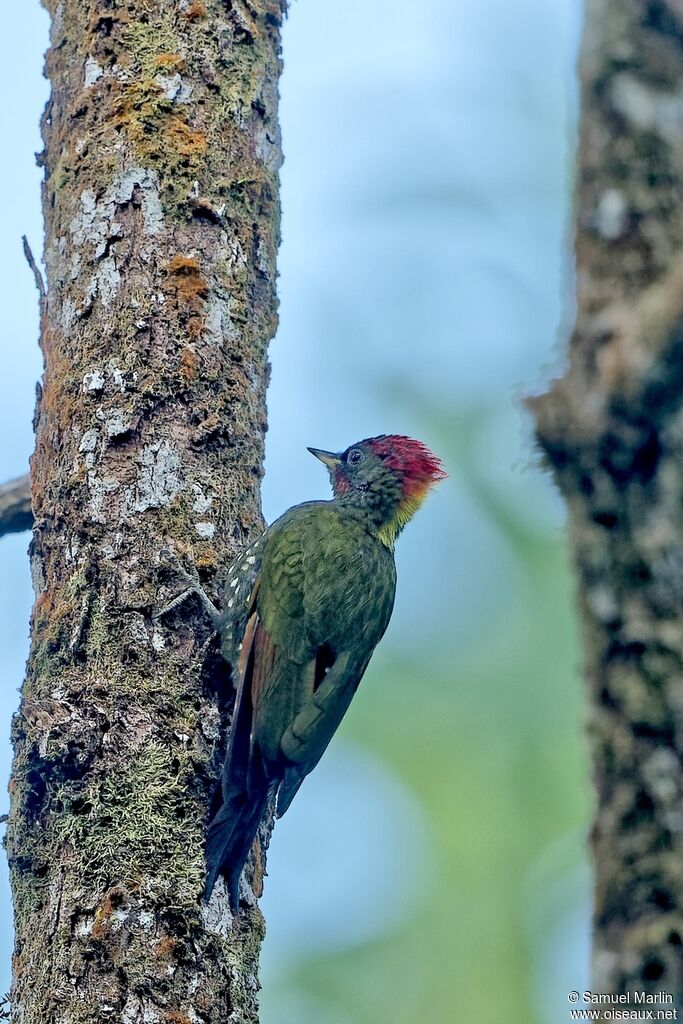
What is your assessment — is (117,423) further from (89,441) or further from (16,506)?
(16,506)

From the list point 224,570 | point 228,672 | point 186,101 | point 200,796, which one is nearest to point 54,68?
point 186,101

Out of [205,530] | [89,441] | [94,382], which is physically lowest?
[205,530]

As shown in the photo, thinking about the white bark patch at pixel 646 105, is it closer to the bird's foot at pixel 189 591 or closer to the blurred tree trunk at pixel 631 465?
the blurred tree trunk at pixel 631 465

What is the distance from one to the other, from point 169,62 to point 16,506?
1408mm

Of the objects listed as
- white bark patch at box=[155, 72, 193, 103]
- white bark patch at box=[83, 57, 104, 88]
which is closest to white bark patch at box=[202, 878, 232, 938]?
white bark patch at box=[155, 72, 193, 103]

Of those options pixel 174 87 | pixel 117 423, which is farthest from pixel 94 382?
pixel 174 87

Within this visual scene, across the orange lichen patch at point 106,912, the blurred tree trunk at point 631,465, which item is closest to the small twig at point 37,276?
the orange lichen patch at point 106,912

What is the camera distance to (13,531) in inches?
147

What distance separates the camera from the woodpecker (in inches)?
122

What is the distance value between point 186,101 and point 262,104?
29 cm

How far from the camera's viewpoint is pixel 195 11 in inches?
150

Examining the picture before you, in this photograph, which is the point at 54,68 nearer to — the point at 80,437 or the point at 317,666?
the point at 80,437

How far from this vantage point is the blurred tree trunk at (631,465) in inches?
54.9

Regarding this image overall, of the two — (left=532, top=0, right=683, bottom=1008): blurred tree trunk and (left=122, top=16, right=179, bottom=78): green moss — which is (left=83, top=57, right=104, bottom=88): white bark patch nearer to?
(left=122, top=16, right=179, bottom=78): green moss
